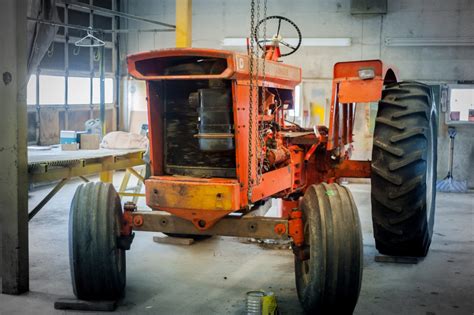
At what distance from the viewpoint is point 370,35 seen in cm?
1241

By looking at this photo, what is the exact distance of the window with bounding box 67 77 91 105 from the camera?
1261 centimetres

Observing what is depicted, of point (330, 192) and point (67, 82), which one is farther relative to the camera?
point (67, 82)

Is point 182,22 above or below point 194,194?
above

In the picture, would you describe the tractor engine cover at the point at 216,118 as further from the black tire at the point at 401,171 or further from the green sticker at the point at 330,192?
the black tire at the point at 401,171

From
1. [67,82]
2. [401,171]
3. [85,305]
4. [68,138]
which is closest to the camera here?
[85,305]

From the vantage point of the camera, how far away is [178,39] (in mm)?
9656

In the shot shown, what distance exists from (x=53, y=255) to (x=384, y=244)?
3.17m

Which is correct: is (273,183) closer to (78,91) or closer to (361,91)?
(361,91)

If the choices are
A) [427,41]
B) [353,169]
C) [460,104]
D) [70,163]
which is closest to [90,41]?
[70,163]

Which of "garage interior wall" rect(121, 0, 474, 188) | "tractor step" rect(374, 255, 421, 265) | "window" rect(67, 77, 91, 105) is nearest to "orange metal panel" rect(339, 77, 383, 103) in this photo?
"tractor step" rect(374, 255, 421, 265)

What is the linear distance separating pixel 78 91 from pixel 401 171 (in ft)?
27.4

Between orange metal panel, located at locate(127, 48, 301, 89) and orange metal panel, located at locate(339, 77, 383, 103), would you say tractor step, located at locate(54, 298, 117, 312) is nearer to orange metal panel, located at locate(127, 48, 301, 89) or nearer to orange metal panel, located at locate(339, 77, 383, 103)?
orange metal panel, located at locate(127, 48, 301, 89)

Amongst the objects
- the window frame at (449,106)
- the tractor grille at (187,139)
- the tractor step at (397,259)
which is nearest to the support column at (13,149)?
the tractor grille at (187,139)

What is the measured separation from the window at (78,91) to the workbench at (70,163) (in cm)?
418
